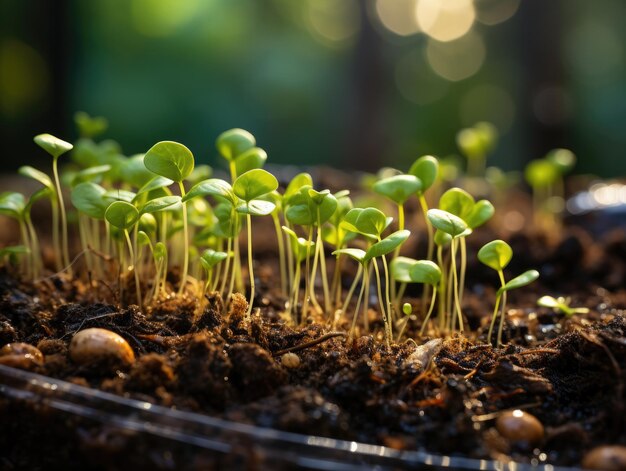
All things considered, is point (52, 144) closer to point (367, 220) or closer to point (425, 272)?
point (367, 220)

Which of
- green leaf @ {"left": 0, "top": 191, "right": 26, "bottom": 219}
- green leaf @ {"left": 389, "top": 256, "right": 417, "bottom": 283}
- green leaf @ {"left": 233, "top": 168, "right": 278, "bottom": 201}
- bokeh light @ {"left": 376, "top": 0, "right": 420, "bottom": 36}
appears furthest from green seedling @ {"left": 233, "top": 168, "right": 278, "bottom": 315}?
bokeh light @ {"left": 376, "top": 0, "right": 420, "bottom": 36}

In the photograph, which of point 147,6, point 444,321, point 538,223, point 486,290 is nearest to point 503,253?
point 444,321

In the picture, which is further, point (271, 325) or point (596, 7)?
point (596, 7)

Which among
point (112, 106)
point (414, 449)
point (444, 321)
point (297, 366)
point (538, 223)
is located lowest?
point (414, 449)

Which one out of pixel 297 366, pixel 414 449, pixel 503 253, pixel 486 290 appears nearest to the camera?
pixel 414 449

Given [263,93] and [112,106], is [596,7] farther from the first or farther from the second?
[112,106]

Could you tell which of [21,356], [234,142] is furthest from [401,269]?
[21,356]
